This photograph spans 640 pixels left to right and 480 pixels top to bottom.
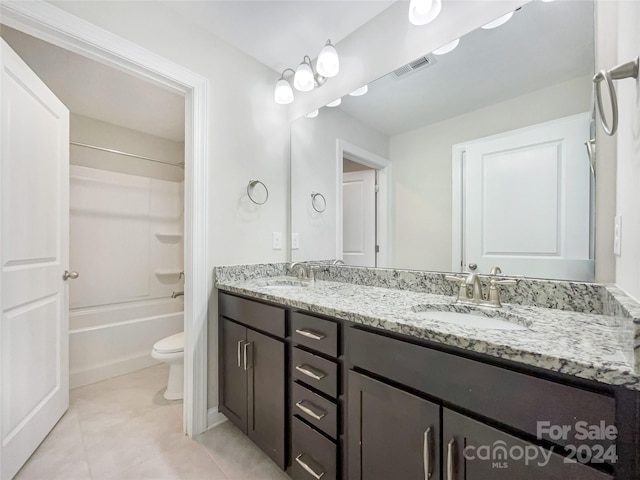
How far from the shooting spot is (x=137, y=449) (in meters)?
1.44

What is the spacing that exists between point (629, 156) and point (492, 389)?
0.74 metres

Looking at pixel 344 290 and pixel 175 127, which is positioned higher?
pixel 175 127

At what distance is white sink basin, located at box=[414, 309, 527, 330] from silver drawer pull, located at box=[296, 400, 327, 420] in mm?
531

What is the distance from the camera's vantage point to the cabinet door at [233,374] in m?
1.44

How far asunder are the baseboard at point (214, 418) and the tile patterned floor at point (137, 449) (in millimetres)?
25

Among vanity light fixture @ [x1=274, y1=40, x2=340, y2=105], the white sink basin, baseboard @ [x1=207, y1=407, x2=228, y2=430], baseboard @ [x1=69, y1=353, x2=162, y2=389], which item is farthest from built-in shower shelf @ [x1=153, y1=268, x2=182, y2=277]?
the white sink basin

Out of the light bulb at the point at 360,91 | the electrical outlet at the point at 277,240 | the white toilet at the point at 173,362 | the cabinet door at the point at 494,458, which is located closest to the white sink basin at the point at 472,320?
the cabinet door at the point at 494,458

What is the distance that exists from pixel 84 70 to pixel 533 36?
8.51 feet

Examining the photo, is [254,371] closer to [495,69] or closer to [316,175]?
[316,175]

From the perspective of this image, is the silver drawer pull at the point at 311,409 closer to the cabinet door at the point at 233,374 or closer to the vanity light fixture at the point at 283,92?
the cabinet door at the point at 233,374

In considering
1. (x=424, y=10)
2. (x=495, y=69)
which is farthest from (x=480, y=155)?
(x=424, y=10)

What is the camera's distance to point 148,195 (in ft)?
9.23

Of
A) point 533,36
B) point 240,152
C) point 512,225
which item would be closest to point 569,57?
point 533,36

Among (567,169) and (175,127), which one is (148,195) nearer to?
(175,127)
